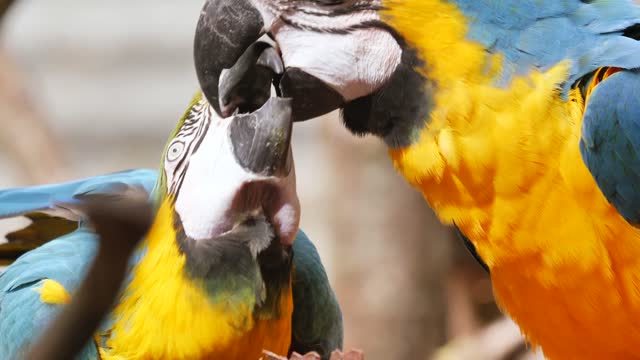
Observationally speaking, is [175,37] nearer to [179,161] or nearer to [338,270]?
[338,270]

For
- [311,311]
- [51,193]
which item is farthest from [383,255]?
[51,193]

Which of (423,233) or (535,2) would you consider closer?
(535,2)

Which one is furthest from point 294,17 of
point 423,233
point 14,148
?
point 14,148

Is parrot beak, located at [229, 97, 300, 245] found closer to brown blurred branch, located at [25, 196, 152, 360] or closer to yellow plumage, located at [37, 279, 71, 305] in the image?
yellow plumage, located at [37, 279, 71, 305]

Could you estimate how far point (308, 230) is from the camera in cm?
466

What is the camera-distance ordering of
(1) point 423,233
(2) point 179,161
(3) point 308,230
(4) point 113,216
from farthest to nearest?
(3) point 308,230 → (1) point 423,233 → (2) point 179,161 → (4) point 113,216

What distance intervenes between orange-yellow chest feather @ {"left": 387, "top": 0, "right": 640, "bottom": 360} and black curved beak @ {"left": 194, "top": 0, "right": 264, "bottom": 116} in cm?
23

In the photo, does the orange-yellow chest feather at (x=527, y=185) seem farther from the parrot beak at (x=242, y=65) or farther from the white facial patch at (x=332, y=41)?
the parrot beak at (x=242, y=65)

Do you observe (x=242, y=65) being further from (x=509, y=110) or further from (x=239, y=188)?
(x=509, y=110)

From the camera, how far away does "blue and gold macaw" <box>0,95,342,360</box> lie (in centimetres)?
148

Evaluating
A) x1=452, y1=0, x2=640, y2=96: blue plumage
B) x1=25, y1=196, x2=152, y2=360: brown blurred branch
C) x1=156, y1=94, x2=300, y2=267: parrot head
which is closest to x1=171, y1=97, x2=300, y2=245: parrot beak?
x1=156, y1=94, x2=300, y2=267: parrot head

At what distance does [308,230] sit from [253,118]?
3.18 meters

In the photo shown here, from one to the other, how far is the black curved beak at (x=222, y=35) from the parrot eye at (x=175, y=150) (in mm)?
126

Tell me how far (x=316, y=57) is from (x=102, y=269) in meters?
0.95
